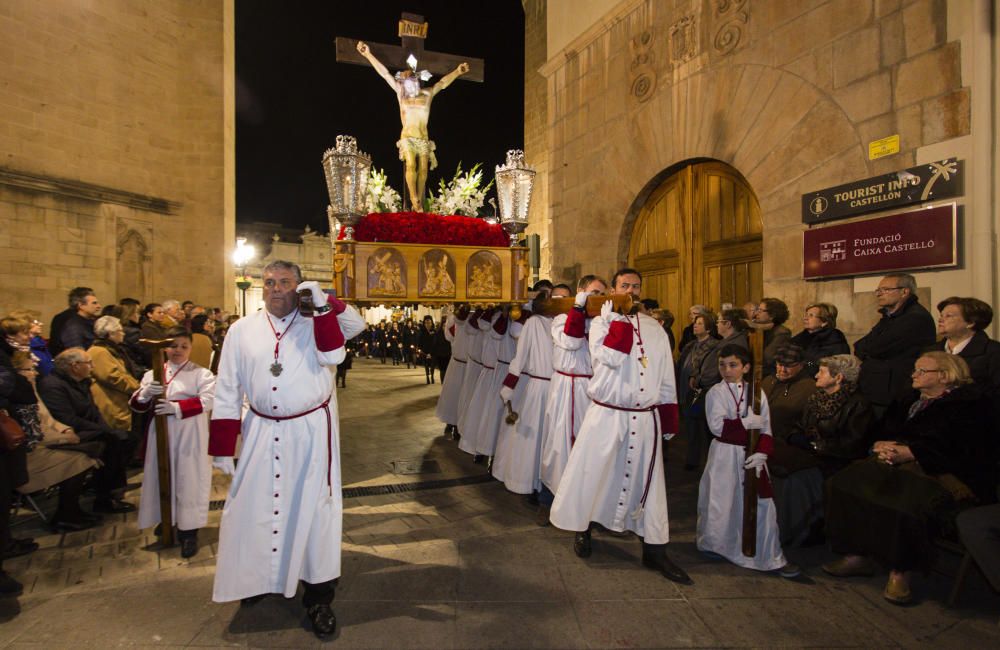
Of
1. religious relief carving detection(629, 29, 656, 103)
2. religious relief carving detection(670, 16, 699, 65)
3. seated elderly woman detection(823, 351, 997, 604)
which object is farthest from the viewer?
religious relief carving detection(629, 29, 656, 103)

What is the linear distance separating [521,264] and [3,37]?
12.4 m

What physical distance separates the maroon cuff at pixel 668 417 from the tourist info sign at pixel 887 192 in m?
3.20

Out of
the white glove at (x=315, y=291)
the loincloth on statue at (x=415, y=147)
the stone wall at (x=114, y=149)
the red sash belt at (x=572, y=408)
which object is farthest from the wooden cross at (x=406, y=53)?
the stone wall at (x=114, y=149)

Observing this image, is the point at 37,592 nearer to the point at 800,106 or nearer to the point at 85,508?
the point at 85,508

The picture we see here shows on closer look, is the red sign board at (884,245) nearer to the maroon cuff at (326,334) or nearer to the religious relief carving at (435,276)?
the religious relief carving at (435,276)

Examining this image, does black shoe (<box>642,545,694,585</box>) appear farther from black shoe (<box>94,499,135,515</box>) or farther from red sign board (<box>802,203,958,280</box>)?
black shoe (<box>94,499,135,515</box>)

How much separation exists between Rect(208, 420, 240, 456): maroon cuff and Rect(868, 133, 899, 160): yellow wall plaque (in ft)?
20.1

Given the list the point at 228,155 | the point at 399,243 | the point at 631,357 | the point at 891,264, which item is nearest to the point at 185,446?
the point at 399,243

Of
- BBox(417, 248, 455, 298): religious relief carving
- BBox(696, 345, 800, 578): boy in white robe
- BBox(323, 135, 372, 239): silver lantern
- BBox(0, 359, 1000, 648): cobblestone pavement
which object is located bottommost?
BBox(0, 359, 1000, 648): cobblestone pavement

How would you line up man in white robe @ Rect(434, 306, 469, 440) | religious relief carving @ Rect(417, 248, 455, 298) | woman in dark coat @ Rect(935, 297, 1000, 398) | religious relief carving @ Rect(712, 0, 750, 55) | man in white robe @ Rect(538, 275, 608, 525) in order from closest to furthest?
woman in dark coat @ Rect(935, 297, 1000, 398)
religious relief carving @ Rect(417, 248, 455, 298)
man in white robe @ Rect(538, 275, 608, 525)
religious relief carving @ Rect(712, 0, 750, 55)
man in white robe @ Rect(434, 306, 469, 440)

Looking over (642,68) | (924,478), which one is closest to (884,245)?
(924,478)

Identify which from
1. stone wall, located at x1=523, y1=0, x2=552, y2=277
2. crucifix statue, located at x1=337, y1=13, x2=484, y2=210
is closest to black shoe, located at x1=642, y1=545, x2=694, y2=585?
crucifix statue, located at x1=337, y1=13, x2=484, y2=210

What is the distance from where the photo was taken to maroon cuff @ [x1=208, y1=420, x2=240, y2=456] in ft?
10.8

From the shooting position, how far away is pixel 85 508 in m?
5.43
